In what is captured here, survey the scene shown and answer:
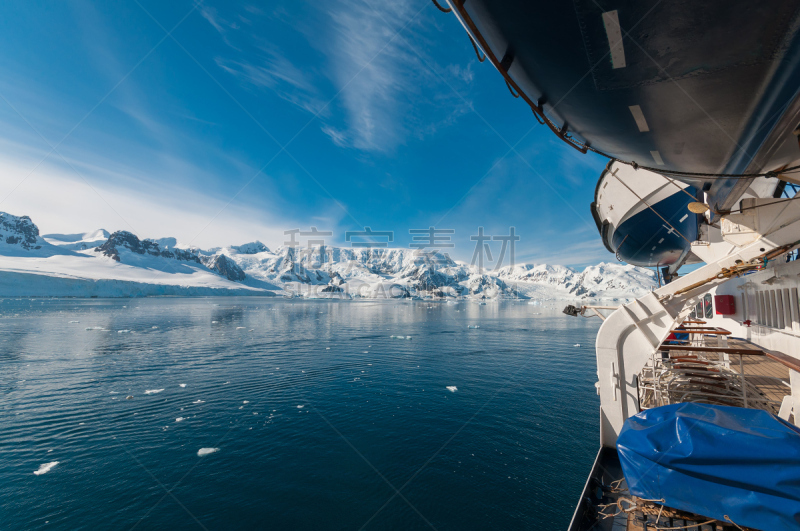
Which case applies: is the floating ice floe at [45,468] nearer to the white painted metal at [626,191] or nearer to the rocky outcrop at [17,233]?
the white painted metal at [626,191]

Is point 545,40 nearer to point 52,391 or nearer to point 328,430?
point 328,430

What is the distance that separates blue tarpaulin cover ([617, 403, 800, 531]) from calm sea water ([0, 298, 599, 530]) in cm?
629

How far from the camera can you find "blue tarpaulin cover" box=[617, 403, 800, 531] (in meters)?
3.46

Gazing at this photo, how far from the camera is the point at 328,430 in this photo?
1405 cm

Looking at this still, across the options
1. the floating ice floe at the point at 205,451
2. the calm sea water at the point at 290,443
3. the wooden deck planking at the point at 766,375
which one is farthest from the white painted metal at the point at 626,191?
the floating ice floe at the point at 205,451

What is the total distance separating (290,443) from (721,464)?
13.0 meters

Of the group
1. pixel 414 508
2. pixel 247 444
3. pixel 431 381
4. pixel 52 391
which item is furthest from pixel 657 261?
pixel 52 391

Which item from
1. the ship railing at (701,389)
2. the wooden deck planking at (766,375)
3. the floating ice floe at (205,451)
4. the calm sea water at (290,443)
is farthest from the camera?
the floating ice floe at (205,451)

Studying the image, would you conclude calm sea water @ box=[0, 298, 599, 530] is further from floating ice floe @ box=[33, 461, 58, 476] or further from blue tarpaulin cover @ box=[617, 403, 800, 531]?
blue tarpaulin cover @ box=[617, 403, 800, 531]

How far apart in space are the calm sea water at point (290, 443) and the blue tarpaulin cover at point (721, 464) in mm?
6294

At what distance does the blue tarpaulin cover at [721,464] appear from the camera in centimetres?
346

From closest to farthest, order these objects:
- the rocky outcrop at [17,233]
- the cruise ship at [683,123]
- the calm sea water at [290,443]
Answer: the cruise ship at [683,123]
the calm sea water at [290,443]
the rocky outcrop at [17,233]

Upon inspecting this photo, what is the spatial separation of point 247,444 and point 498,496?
9.39m

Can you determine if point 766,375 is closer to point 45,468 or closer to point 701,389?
point 701,389
